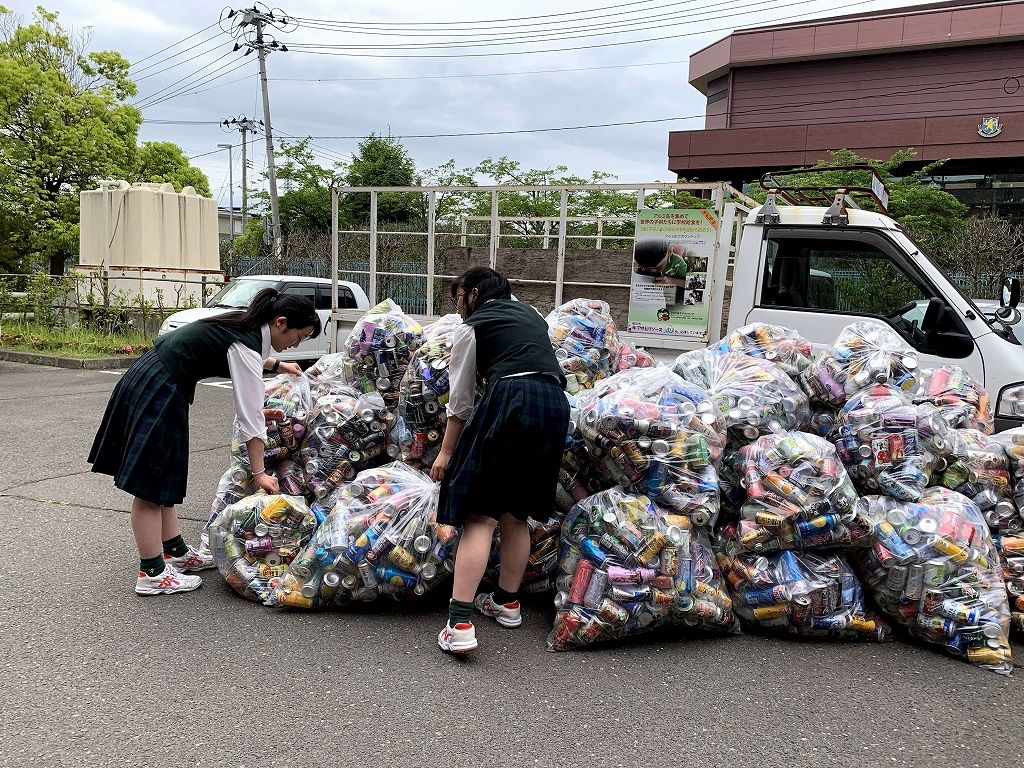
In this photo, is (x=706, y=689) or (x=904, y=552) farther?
(x=904, y=552)

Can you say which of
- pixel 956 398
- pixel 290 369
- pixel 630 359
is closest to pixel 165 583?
pixel 290 369

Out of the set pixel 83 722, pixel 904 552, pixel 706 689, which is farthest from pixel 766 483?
pixel 83 722

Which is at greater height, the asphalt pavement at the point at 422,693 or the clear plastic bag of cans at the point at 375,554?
the clear plastic bag of cans at the point at 375,554

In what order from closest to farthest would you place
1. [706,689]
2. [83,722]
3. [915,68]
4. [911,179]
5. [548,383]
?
[83,722] → [706,689] → [548,383] → [911,179] → [915,68]

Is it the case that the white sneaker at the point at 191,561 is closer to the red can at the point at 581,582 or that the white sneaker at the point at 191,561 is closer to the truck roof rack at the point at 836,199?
the red can at the point at 581,582

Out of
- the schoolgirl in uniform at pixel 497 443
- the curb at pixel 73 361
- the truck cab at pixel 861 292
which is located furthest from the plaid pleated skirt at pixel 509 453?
the curb at pixel 73 361

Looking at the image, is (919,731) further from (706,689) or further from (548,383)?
(548,383)

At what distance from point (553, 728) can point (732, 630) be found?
1134mm

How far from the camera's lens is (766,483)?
3.47 m

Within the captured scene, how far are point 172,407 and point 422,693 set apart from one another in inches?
69.3

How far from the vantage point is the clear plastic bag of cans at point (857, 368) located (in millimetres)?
3959

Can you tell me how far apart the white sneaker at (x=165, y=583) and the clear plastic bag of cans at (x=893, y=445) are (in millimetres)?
3204

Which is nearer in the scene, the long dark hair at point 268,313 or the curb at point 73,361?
the long dark hair at point 268,313

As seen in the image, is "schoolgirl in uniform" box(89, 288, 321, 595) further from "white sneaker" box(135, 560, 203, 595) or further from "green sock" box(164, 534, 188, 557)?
"green sock" box(164, 534, 188, 557)
